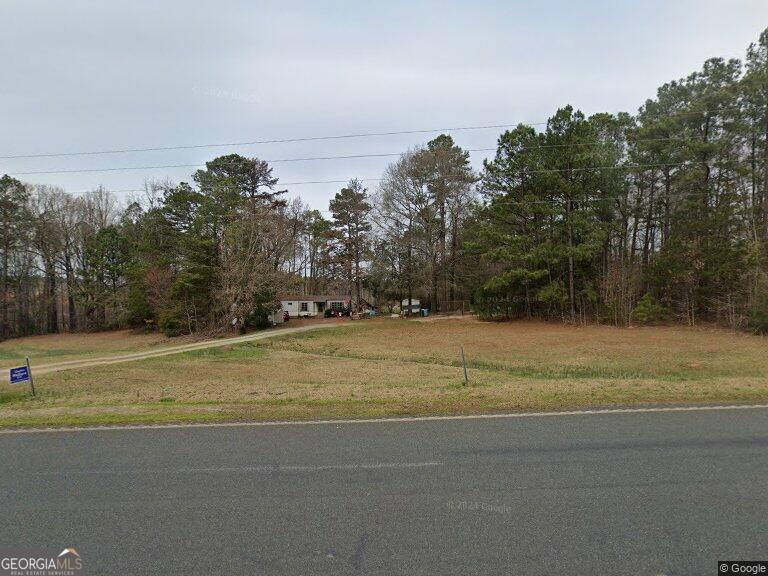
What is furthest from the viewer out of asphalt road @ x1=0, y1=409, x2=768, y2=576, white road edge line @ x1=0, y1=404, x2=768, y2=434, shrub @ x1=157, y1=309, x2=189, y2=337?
shrub @ x1=157, y1=309, x2=189, y2=337

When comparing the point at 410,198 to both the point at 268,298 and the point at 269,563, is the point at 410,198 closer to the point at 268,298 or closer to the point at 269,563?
the point at 268,298

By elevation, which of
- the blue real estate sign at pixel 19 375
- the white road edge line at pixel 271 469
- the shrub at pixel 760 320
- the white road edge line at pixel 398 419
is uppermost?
the blue real estate sign at pixel 19 375

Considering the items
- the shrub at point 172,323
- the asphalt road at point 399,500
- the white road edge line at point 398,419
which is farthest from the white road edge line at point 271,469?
the shrub at point 172,323

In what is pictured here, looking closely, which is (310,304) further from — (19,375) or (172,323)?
(19,375)

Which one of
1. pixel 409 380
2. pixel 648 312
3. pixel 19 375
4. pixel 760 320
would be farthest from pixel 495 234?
pixel 19 375

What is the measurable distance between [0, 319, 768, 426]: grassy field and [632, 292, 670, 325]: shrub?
3.69 metres

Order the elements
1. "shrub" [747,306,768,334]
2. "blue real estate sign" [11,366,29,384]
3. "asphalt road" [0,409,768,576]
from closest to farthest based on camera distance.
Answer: "asphalt road" [0,409,768,576] → "blue real estate sign" [11,366,29,384] → "shrub" [747,306,768,334]

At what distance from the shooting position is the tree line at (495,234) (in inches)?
1121

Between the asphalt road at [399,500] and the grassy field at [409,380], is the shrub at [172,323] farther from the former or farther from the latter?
the asphalt road at [399,500]

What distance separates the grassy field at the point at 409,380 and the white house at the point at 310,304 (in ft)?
96.4

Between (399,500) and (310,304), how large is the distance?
174ft

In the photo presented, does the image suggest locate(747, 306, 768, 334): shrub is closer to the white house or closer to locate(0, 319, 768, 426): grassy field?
locate(0, 319, 768, 426): grassy field

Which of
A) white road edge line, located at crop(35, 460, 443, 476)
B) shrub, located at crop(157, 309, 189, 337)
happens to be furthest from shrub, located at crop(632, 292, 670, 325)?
shrub, located at crop(157, 309, 189, 337)

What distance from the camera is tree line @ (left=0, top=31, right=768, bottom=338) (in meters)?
28.5
